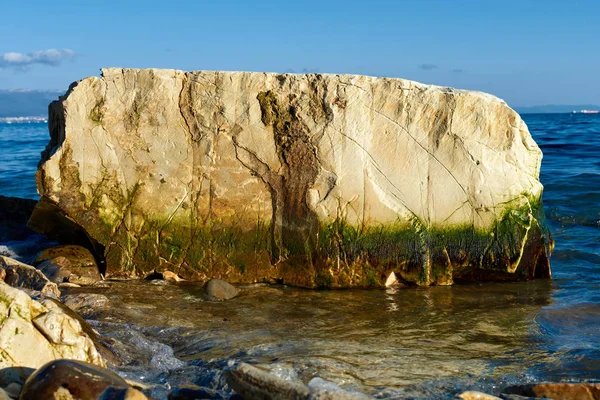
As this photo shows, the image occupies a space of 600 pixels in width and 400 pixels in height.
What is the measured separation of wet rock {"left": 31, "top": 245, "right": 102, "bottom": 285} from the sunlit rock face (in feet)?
0.53

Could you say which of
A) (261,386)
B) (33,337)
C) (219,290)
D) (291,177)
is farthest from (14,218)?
(261,386)

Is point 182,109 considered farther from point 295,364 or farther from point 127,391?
point 127,391

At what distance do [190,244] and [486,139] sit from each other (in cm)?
314

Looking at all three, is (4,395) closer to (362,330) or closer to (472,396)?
(472,396)

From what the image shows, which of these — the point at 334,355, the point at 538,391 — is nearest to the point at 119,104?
the point at 334,355

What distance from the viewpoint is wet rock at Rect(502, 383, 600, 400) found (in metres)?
4.23

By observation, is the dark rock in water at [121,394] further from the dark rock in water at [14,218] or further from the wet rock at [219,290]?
the dark rock in water at [14,218]

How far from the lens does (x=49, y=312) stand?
15.1ft

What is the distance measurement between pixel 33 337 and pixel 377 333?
2.69 metres

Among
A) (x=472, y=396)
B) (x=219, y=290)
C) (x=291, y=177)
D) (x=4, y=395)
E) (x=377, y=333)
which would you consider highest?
(x=291, y=177)

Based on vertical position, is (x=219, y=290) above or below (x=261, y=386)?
below

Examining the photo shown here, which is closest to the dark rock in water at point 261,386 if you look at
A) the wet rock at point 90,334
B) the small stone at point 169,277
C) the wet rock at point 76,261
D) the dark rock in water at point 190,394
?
the dark rock in water at point 190,394

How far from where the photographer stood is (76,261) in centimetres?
735

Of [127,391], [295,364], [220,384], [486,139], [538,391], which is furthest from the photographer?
[486,139]
